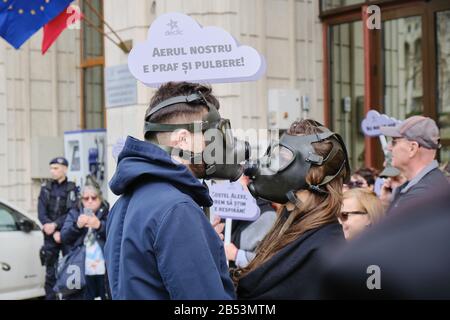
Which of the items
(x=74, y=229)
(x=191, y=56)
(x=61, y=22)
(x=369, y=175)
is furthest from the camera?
(x=74, y=229)

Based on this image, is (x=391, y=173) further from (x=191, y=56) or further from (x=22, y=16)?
(x=22, y=16)

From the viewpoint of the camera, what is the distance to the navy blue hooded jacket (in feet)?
7.38

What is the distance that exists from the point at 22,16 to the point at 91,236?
7.83ft

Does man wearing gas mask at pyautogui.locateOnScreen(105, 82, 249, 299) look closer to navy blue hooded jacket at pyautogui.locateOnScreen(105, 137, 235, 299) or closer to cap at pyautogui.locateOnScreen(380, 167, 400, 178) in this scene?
navy blue hooded jacket at pyautogui.locateOnScreen(105, 137, 235, 299)

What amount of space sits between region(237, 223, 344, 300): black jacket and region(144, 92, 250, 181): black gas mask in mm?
393

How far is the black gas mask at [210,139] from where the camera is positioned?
8.43 ft

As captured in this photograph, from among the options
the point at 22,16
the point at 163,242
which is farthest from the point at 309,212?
the point at 22,16

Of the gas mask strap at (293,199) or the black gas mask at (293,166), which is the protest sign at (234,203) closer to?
the black gas mask at (293,166)

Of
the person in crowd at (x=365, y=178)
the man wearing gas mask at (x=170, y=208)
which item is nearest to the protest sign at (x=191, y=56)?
the man wearing gas mask at (x=170, y=208)

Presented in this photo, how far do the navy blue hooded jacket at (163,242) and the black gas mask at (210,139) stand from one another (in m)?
0.14

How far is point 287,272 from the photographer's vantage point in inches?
102

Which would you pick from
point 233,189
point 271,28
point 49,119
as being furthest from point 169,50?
point 49,119

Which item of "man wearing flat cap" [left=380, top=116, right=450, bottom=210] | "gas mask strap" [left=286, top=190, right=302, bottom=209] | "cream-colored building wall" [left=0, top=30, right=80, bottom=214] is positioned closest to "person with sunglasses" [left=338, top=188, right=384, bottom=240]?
"man wearing flat cap" [left=380, top=116, right=450, bottom=210]
